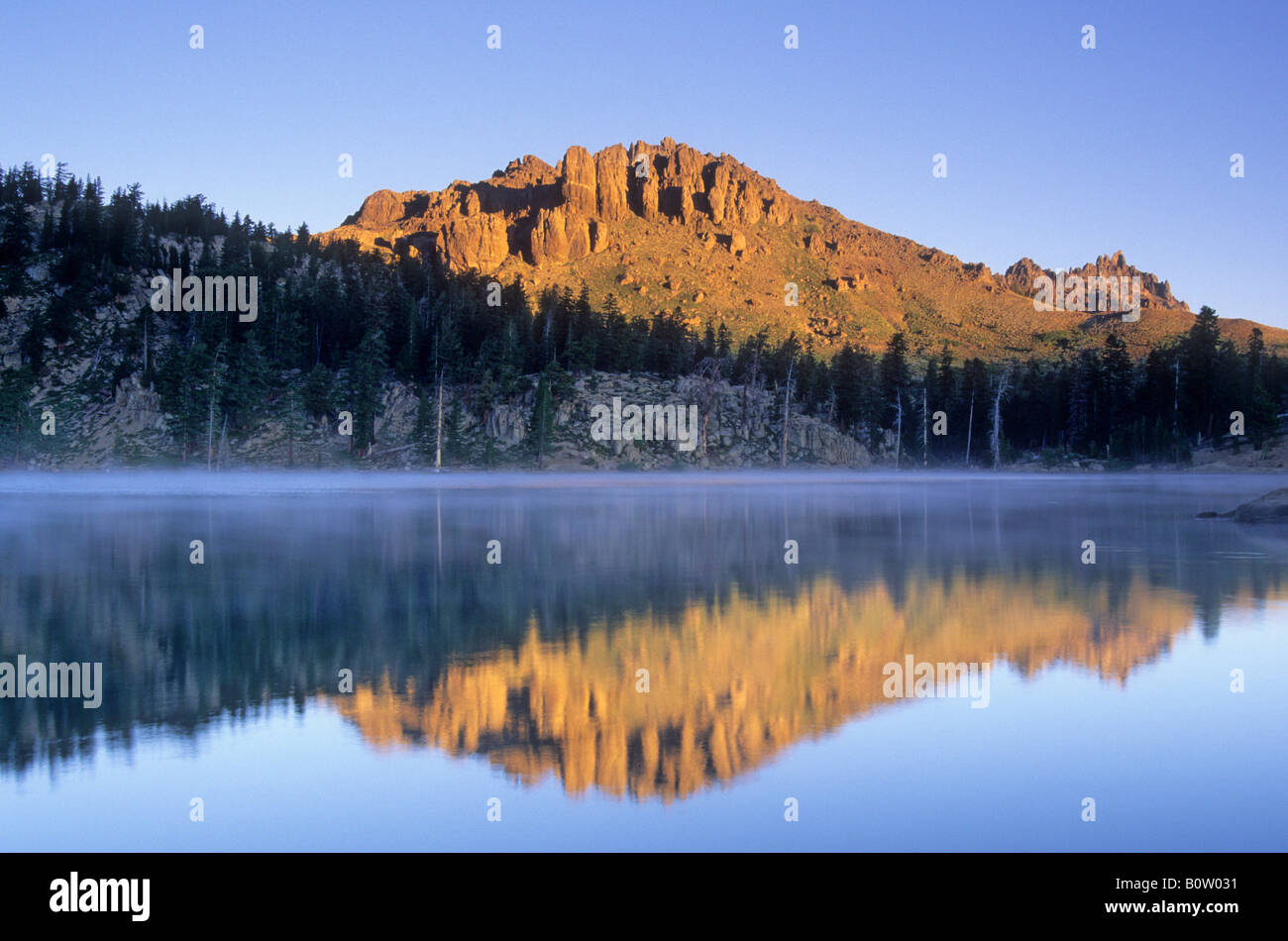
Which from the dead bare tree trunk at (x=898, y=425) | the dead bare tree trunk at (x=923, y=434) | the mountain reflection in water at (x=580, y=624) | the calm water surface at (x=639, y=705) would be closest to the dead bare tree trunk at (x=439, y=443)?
the dead bare tree trunk at (x=898, y=425)

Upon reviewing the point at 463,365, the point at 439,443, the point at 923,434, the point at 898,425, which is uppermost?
the point at 463,365

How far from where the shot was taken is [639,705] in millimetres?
9242

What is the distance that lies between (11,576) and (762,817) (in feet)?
55.6

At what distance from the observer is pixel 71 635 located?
12.3 meters

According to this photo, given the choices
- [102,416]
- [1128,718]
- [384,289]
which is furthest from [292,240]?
[1128,718]

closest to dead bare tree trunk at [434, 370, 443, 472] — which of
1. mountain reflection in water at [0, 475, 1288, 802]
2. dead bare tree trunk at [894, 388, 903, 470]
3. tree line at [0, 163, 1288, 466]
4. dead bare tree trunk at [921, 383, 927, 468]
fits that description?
tree line at [0, 163, 1288, 466]

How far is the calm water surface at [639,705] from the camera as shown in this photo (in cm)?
659

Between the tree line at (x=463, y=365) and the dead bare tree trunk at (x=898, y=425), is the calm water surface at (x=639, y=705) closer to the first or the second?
the tree line at (x=463, y=365)

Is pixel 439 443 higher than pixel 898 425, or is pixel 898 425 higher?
pixel 898 425

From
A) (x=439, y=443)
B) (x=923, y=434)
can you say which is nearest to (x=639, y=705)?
(x=439, y=443)

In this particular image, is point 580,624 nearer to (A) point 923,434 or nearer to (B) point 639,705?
(B) point 639,705

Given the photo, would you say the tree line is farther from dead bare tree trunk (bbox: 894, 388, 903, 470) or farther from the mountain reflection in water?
the mountain reflection in water
